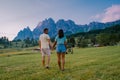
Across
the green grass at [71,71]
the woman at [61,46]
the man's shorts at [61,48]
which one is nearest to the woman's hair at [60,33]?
the woman at [61,46]

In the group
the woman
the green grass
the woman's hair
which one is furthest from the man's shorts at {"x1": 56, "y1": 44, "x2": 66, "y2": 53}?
the green grass

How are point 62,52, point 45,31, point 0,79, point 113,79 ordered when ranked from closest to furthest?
point 113,79
point 0,79
point 62,52
point 45,31

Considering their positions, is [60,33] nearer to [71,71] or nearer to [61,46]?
[61,46]

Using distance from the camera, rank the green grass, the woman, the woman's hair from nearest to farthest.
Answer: the green grass, the woman's hair, the woman

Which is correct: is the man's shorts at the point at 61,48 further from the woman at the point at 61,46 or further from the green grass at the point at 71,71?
the green grass at the point at 71,71

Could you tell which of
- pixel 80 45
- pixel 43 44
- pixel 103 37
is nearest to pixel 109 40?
pixel 103 37

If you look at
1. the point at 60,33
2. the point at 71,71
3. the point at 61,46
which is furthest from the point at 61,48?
the point at 71,71

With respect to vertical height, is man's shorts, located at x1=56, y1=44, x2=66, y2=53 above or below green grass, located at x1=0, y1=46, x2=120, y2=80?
above

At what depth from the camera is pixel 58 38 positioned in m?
16.7

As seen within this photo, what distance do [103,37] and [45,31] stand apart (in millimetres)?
154643

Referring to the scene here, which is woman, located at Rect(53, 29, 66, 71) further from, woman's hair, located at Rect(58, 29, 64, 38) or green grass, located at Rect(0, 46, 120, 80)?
green grass, located at Rect(0, 46, 120, 80)

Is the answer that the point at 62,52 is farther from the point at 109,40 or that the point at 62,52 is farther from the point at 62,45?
the point at 109,40

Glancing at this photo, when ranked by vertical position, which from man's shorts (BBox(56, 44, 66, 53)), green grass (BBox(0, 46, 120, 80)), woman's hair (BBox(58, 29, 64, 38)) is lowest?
green grass (BBox(0, 46, 120, 80))

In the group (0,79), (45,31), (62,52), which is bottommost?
(0,79)
